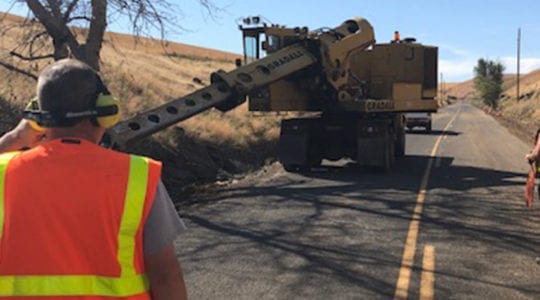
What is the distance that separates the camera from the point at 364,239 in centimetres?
Answer: 781

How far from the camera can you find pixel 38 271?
6.42 feet

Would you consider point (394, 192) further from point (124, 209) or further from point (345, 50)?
point (124, 209)

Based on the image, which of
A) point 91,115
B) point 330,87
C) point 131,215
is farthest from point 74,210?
point 330,87

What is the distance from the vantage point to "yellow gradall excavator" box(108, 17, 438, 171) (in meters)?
12.8

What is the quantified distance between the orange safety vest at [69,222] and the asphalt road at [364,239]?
371 cm

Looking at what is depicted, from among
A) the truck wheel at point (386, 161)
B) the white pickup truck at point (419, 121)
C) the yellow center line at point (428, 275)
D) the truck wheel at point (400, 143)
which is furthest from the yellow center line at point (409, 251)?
the white pickup truck at point (419, 121)

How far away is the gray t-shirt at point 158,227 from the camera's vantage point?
2062 mm

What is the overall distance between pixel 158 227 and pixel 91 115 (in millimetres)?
445

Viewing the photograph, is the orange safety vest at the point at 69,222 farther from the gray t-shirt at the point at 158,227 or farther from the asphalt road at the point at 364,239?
the asphalt road at the point at 364,239

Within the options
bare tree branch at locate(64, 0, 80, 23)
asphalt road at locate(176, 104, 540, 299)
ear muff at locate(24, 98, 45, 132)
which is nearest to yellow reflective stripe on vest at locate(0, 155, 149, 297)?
ear muff at locate(24, 98, 45, 132)

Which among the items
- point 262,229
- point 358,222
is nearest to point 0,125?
point 262,229

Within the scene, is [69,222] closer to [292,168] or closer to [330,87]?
[330,87]

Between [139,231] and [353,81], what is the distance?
13809 mm

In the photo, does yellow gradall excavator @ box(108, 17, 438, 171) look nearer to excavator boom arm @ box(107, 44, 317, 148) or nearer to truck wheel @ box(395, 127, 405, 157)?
excavator boom arm @ box(107, 44, 317, 148)
